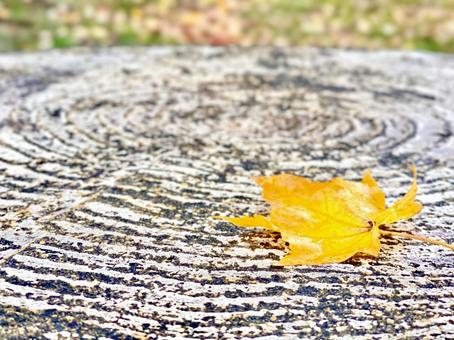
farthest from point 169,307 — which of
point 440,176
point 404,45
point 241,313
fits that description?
point 404,45

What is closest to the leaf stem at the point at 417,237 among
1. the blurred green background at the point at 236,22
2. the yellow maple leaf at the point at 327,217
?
the yellow maple leaf at the point at 327,217

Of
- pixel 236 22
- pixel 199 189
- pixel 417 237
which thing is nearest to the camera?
pixel 417 237

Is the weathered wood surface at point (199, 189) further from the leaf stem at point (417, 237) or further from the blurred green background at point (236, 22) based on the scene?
the blurred green background at point (236, 22)

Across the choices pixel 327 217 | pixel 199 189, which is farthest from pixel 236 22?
pixel 327 217

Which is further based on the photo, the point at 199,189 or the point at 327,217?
the point at 199,189

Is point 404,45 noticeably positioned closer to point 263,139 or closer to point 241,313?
point 263,139

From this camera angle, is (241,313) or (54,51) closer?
(241,313)

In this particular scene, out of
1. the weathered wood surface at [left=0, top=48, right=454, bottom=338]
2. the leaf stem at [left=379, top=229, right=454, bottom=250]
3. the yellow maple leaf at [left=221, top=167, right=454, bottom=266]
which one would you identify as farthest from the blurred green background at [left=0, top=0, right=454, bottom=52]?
the leaf stem at [left=379, top=229, right=454, bottom=250]

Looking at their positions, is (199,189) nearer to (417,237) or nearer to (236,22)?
(417,237)
